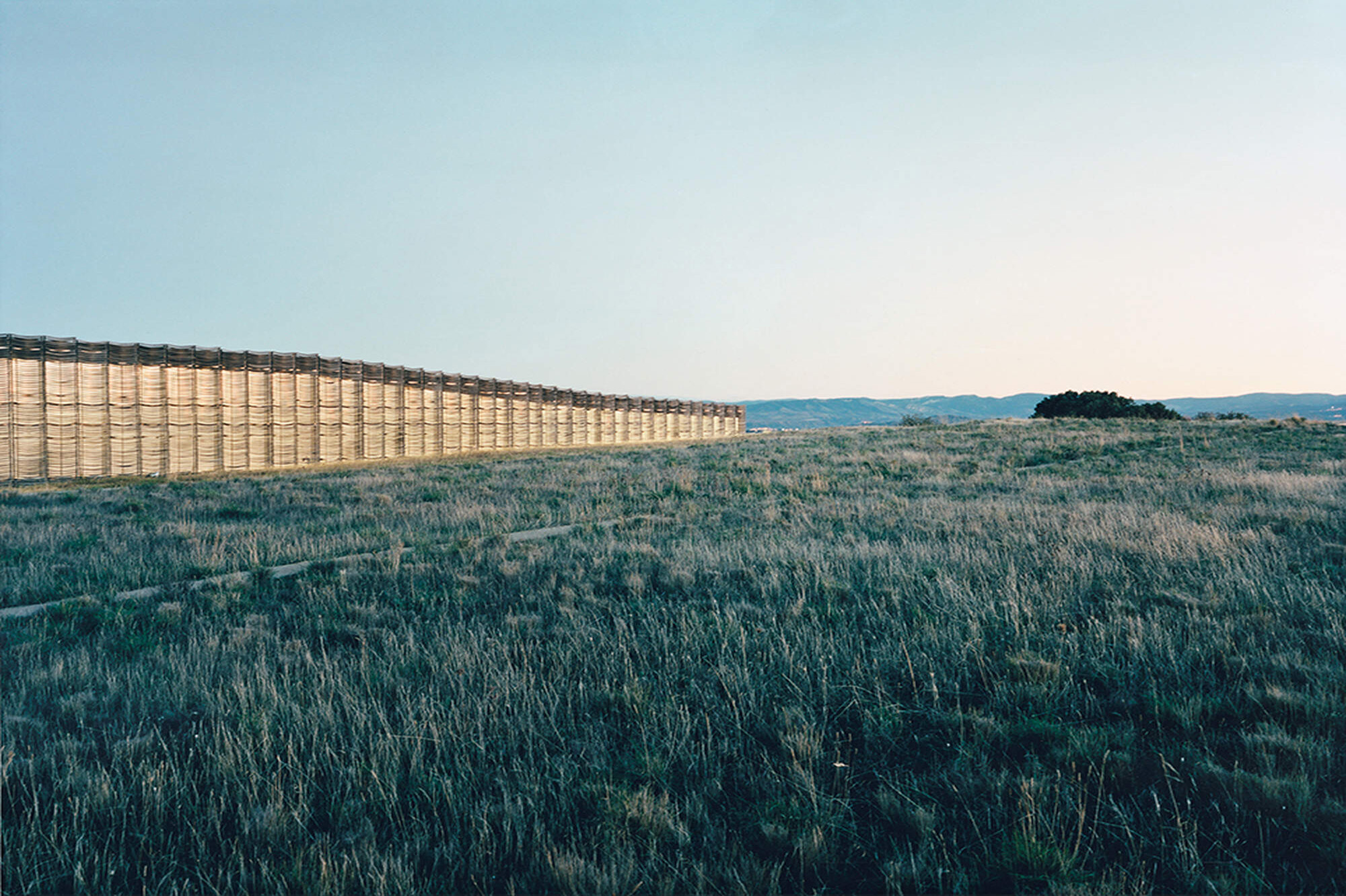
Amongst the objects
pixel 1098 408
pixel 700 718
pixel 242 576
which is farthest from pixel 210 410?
pixel 1098 408

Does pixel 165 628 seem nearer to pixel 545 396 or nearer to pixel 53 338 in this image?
pixel 53 338

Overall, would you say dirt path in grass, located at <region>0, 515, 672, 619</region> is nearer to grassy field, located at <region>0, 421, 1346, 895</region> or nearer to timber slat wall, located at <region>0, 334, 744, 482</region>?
grassy field, located at <region>0, 421, 1346, 895</region>

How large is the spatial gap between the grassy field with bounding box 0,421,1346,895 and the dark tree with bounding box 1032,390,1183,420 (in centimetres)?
3767

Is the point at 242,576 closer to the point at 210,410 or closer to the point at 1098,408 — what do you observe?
the point at 210,410

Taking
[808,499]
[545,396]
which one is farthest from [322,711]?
[545,396]

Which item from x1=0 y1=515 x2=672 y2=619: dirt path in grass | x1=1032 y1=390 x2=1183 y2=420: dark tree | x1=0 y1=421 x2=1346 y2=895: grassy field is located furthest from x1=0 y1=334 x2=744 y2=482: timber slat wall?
x1=1032 y1=390 x2=1183 y2=420: dark tree

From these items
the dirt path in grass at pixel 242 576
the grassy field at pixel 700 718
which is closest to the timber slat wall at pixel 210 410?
the grassy field at pixel 700 718

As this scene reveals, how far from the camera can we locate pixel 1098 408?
43.2m

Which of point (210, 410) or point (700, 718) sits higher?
point (210, 410)

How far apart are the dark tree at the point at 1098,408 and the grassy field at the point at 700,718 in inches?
1483

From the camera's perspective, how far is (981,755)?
3643 millimetres

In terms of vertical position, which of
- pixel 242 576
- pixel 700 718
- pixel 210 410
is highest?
pixel 210 410

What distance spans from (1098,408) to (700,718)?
154ft

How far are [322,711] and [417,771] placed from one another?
1.00 metres
